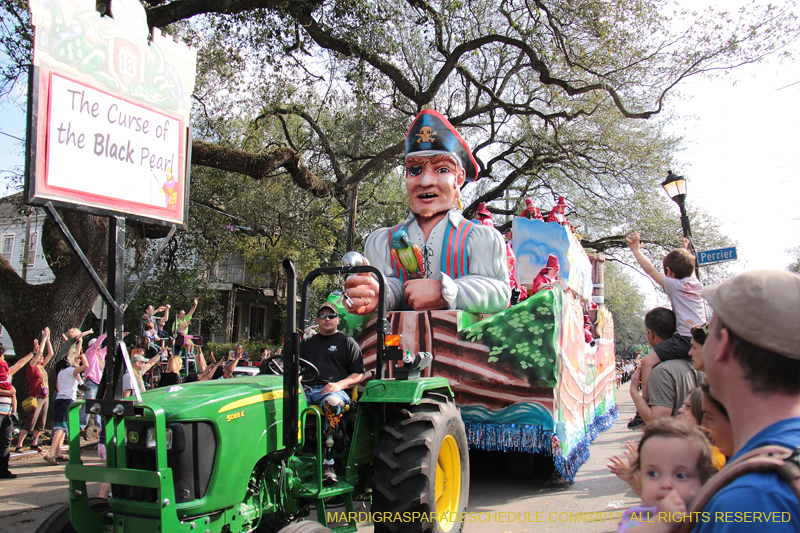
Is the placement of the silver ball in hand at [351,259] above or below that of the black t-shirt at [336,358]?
above

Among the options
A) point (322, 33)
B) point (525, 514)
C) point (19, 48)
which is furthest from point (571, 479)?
point (19, 48)

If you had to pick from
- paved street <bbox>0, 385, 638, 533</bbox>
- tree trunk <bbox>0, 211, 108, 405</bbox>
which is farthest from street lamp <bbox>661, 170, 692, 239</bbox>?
tree trunk <bbox>0, 211, 108, 405</bbox>

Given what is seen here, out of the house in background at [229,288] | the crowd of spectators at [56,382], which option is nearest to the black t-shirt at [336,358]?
the crowd of spectators at [56,382]

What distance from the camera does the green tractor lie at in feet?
9.55

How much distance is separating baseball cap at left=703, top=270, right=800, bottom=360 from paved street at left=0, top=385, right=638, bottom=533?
12.9ft

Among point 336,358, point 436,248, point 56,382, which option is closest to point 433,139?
point 436,248

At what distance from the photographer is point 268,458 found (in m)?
3.46

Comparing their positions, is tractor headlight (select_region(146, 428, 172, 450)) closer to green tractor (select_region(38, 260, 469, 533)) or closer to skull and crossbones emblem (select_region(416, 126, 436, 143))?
green tractor (select_region(38, 260, 469, 533))

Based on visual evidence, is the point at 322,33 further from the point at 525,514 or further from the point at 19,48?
the point at 525,514

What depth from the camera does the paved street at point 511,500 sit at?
15.7 feet

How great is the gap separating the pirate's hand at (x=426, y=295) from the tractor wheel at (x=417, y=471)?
4.72 ft

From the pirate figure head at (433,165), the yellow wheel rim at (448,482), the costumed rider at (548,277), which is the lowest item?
the yellow wheel rim at (448,482)

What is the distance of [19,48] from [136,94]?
815 cm

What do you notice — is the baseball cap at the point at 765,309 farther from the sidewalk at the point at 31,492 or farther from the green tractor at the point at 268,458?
the sidewalk at the point at 31,492
